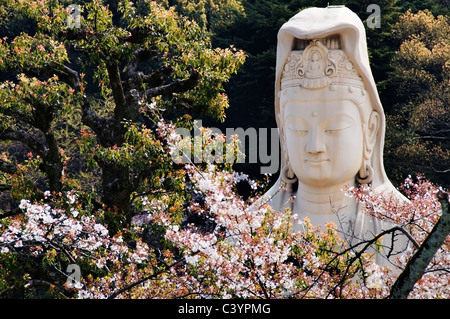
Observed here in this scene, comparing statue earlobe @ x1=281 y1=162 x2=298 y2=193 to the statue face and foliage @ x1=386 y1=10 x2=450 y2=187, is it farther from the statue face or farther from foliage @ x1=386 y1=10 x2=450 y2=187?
foliage @ x1=386 y1=10 x2=450 y2=187

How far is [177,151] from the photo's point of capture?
7.45 metres

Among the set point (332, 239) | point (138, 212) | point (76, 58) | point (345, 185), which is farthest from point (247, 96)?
point (332, 239)

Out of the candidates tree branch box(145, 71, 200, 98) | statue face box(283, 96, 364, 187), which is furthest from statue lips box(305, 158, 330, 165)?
tree branch box(145, 71, 200, 98)

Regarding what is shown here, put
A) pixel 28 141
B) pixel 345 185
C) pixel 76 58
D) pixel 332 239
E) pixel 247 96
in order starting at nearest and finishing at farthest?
pixel 332 239, pixel 345 185, pixel 28 141, pixel 247 96, pixel 76 58

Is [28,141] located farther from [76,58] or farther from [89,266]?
[76,58]

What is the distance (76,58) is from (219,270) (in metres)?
17.9

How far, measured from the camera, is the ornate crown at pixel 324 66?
7707 mm

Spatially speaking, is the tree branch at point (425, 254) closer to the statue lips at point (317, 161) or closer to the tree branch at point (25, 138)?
the statue lips at point (317, 161)

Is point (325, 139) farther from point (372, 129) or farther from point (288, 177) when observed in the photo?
point (288, 177)

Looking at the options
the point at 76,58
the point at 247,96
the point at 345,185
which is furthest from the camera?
the point at 76,58

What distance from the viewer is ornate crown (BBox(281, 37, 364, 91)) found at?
7.71m

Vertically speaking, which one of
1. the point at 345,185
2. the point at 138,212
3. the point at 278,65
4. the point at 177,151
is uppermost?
the point at 278,65

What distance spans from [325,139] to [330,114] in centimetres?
25

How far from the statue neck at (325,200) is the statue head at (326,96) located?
80mm
